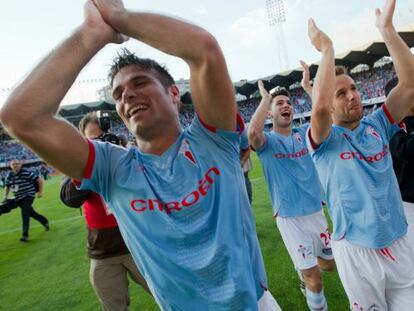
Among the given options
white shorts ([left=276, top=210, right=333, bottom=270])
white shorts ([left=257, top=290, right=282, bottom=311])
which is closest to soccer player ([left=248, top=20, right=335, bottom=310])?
white shorts ([left=276, top=210, right=333, bottom=270])

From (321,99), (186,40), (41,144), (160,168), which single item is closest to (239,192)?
(160,168)

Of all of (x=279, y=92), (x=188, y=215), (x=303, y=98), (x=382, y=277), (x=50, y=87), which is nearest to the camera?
(x=50, y=87)

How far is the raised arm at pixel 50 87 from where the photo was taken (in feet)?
4.57

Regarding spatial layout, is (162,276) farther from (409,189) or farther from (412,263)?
(409,189)

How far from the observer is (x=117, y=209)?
1748 millimetres

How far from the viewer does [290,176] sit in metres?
4.01

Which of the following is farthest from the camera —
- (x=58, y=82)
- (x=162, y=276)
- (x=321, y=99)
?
(x=321, y=99)

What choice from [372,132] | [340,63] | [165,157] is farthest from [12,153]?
[165,157]

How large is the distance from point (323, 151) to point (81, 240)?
23.5ft

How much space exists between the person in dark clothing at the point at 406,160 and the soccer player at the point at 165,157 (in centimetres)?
192

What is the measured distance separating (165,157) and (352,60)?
122 ft

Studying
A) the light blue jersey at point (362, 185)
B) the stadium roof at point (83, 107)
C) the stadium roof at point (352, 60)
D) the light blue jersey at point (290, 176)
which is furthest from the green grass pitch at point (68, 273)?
the stadium roof at point (83, 107)

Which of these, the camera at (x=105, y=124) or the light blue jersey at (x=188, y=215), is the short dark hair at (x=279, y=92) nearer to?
the camera at (x=105, y=124)

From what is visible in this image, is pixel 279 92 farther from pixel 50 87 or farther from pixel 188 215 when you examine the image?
pixel 50 87
